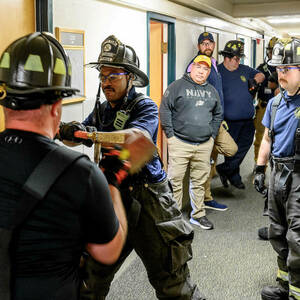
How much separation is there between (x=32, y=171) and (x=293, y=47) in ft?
7.43

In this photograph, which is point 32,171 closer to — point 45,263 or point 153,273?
point 45,263

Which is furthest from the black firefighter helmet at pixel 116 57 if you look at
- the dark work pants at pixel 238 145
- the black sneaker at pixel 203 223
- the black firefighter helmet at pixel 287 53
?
the dark work pants at pixel 238 145

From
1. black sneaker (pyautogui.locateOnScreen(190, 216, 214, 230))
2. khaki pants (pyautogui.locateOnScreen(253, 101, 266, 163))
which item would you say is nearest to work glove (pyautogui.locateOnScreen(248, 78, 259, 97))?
khaki pants (pyautogui.locateOnScreen(253, 101, 266, 163))

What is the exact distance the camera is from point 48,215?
4.11 feet

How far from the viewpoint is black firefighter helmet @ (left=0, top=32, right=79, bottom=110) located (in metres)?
1.29

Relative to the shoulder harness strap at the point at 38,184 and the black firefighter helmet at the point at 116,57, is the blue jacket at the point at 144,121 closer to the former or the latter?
the black firefighter helmet at the point at 116,57

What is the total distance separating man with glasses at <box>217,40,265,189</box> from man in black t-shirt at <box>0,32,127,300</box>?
175 inches

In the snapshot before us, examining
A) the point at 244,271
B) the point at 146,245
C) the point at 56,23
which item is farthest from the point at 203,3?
the point at 146,245

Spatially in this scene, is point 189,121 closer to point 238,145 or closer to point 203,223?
point 203,223

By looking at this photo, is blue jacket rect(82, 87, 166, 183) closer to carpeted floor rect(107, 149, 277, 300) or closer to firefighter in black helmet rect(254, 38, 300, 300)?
firefighter in black helmet rect(254, 38, 300, 300)

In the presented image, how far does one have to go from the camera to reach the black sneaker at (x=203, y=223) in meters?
4.45

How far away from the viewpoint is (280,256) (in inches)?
119

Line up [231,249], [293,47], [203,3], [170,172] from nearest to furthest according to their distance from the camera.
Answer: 1. [293,47]
2. [231,249]
3. [170,172]
4. [203,3]

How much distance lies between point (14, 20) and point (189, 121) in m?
2.07
